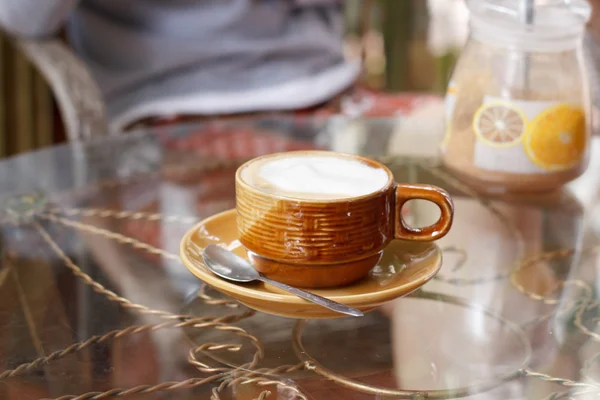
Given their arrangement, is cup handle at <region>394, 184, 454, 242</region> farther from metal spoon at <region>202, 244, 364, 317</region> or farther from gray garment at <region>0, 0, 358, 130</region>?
gray garment at <region>0, 0, 358, 130</region>

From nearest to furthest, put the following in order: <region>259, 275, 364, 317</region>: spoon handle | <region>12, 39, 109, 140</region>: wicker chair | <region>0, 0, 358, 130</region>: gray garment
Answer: <region>259, 275, 364, 317</region>: spoon handle, <region>12, 39, 109, 140</region>: wicker chair, <region>0, 0, 358, 130</region>: gray garment

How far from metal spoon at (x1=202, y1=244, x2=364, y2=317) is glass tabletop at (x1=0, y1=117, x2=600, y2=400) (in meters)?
0.04

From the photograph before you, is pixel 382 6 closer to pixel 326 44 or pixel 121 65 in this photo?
pixel 326 44

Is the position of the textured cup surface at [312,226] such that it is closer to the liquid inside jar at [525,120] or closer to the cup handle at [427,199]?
the cup handle at [427,199]

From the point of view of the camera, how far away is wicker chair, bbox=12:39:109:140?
1.03 metres

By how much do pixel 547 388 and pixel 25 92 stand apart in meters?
1.07

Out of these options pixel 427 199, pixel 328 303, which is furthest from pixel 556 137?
pixel 328 303

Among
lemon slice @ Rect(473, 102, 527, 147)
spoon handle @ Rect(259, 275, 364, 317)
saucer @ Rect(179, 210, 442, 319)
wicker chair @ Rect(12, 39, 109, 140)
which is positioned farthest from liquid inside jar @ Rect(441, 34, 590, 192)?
wicker chair @ Rect(12, 39, 109, 140)

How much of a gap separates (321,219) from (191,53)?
81 centimetres

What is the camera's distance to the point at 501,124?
0.68 meters

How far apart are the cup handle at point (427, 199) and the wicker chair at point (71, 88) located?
0.61 meters

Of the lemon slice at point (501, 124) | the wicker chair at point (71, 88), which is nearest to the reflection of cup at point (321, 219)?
the lemon slice at point (501, 124)

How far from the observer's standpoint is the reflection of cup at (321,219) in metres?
0.49

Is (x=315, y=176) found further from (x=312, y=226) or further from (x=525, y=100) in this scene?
(x=525, y=100)
